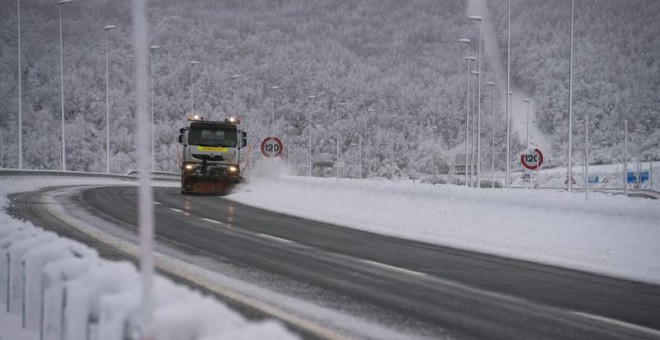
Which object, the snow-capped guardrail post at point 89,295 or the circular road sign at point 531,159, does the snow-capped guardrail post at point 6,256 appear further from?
the circular road sign at point 531,159

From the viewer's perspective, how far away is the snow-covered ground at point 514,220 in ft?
44.5

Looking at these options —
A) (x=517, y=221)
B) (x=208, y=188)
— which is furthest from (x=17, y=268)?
(x=208, y=188)

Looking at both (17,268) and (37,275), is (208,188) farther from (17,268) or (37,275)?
(37,275)

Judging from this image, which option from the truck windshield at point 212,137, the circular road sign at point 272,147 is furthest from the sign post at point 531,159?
the truck windshield at point 212,137

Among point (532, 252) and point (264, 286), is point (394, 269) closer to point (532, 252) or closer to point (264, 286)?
point (264, 286)

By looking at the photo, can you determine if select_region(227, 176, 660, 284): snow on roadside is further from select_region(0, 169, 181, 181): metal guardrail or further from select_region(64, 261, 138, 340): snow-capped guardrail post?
select_region(0, 169, 181, 181): metal guardrail

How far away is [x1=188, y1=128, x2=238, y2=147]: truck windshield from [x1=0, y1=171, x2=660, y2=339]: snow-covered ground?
5857 millimetres

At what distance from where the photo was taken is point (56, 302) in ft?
17.3

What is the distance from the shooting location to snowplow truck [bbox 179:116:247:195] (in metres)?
31.4

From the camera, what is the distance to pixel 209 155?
103 feet

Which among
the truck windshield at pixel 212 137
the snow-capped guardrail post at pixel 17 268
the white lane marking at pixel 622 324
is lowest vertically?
the white lane marking at pixel 622 324

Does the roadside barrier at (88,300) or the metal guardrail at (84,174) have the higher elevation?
the roadside barrier at (88,300)

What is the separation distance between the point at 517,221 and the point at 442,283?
821 centimetres

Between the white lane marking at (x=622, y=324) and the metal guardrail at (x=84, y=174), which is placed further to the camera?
the metal guardrail at (x=84, y=174)
